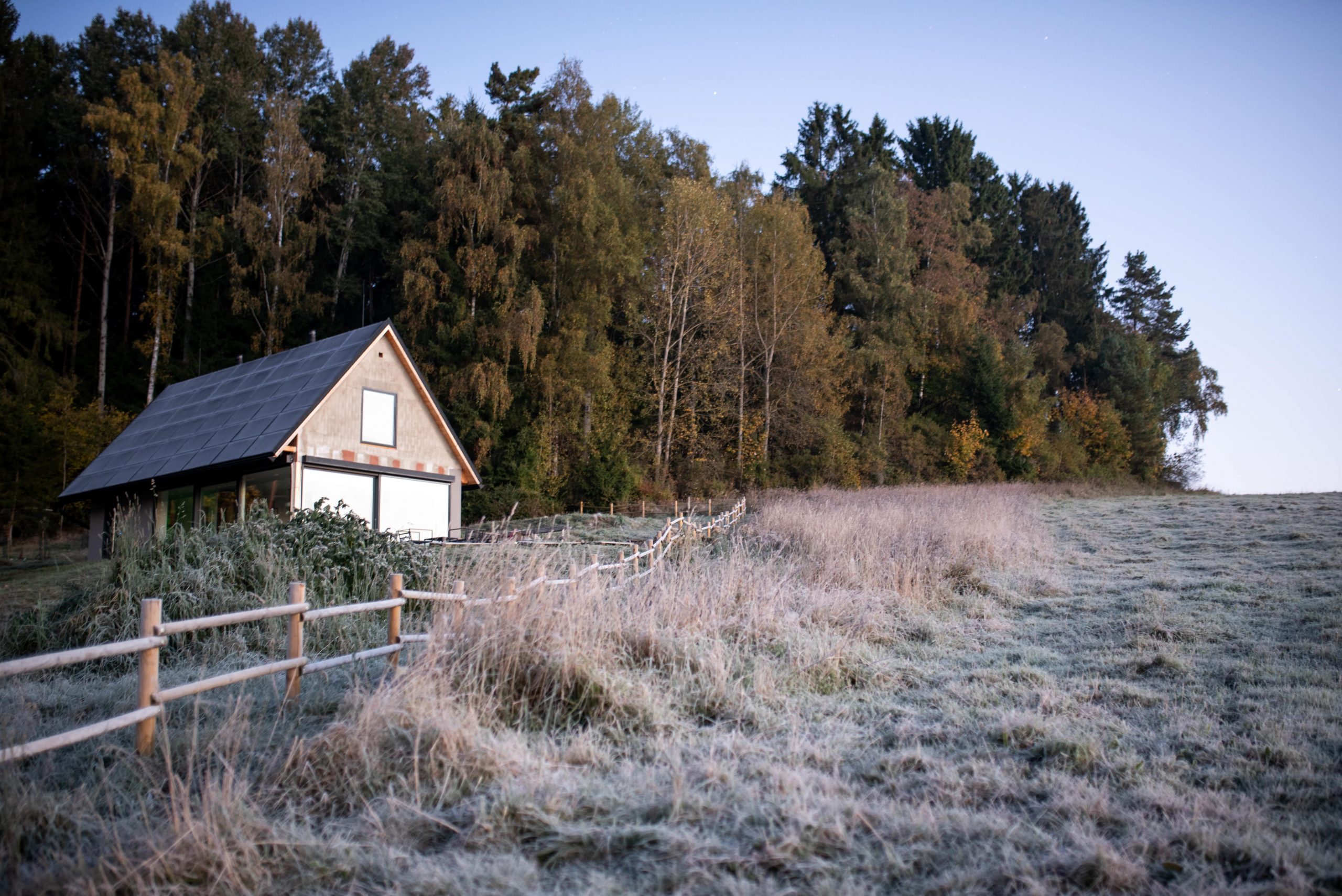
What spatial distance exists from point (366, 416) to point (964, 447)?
2322cm

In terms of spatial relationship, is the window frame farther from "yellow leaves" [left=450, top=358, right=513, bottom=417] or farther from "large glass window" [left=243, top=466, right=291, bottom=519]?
"yellow leaves" [left=450, top=358, right=513, bottom=417]

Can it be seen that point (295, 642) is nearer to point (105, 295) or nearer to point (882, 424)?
point (105, 295)

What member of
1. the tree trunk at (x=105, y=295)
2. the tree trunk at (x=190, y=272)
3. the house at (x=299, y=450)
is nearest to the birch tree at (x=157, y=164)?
the tree trunk at (x=190, y=272)

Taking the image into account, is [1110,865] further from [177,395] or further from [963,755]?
[177,395]

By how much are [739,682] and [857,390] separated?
92.8 feet

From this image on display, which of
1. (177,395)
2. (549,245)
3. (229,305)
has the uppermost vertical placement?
(549,245)

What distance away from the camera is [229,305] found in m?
27.6

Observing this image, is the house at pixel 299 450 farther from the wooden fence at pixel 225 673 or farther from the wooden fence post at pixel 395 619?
the wooden fence post at pixel 395 619

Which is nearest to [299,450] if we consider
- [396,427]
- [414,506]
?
[396,427]

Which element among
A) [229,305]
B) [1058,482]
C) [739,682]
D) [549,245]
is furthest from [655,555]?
[1058,482]

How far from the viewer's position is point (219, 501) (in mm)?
16203

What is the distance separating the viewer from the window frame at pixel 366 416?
666 inches

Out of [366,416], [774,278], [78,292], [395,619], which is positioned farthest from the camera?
[774,278]

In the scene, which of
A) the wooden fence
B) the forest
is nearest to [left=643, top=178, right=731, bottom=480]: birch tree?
the forest
